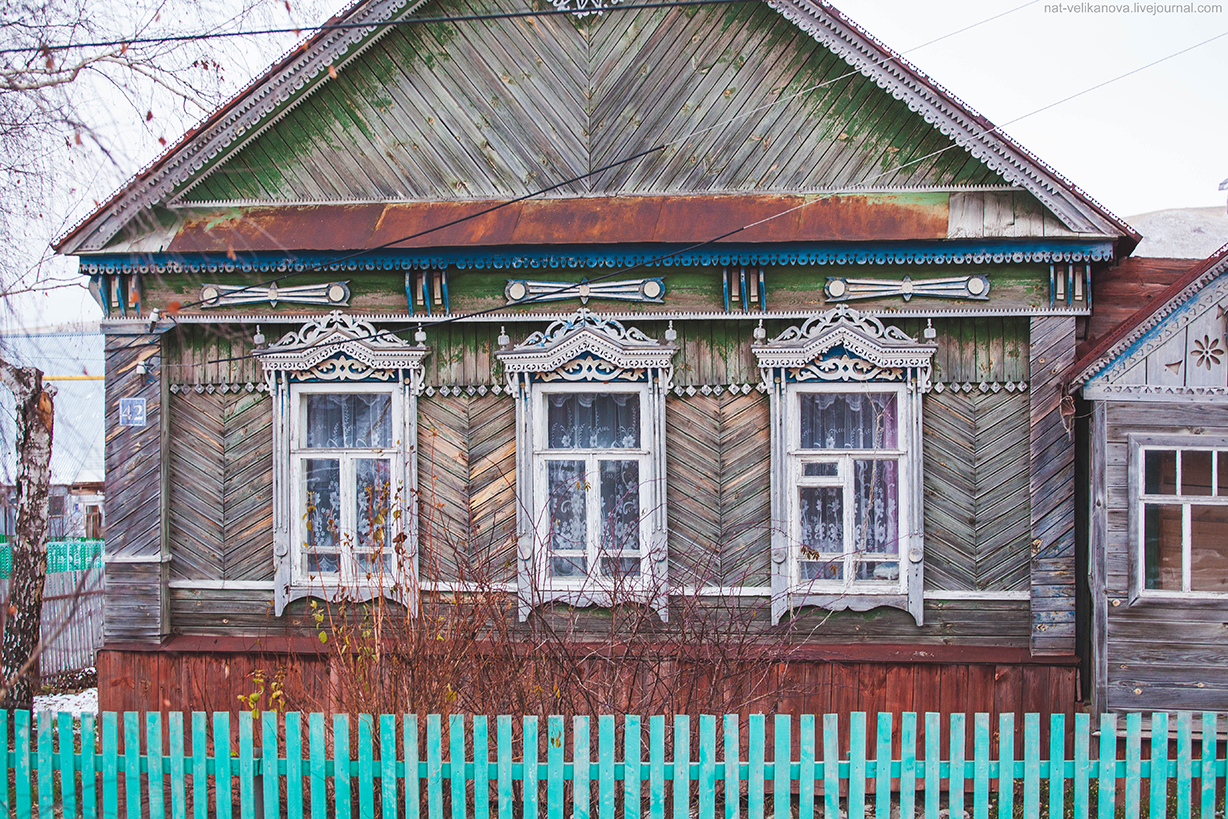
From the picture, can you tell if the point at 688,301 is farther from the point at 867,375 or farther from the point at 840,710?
the point at 840,710

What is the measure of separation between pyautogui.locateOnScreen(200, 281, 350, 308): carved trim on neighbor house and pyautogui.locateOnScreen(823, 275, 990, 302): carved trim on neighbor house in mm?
3989

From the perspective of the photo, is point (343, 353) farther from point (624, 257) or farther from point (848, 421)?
point (848, 421)

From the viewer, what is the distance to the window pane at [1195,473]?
645cm

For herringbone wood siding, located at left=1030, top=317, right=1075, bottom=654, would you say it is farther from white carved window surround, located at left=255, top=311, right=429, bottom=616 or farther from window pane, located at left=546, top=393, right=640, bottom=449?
white carved window surround, located at left=255, top=311, right=429, bottom=616

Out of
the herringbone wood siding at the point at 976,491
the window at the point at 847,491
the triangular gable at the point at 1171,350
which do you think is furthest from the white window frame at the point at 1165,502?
the window at the point at 847,491

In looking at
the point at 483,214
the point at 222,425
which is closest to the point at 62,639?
the point at 222,425

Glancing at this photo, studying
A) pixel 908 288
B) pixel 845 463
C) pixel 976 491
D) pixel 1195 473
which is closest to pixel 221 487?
pixel 845 463

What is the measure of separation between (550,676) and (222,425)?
396cm

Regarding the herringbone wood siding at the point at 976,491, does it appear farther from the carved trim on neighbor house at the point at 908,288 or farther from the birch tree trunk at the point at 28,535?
the birch tree trunk at the point at 28,535

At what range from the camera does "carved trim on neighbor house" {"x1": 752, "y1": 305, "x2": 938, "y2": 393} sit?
721 centimetres

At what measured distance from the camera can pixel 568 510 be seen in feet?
25.1

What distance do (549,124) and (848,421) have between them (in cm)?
345

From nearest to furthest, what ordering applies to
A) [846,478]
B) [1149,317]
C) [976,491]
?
[1149,317] → [976,491] → [846,478]

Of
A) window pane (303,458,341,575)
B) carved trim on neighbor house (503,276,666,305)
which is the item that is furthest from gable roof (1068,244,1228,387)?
window pane (303,458,341,575)
